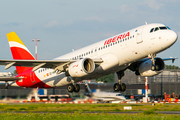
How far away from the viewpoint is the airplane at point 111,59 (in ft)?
90.6

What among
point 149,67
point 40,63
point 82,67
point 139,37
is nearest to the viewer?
point 139,37

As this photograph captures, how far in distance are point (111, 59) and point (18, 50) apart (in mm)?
17929

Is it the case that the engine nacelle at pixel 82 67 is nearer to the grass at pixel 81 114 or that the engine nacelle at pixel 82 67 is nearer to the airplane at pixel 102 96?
the grass at pixel 81 114

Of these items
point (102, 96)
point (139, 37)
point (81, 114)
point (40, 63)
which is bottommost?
point (102, 96)

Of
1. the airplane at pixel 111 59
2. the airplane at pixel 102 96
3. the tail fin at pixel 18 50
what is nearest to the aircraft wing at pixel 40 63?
the airplane at pixel 111 59

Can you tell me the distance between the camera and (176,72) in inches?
3718

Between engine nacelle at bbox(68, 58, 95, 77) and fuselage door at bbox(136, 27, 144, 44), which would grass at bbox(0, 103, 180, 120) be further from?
fuselage door at bbox(136, 27, 144, 44)

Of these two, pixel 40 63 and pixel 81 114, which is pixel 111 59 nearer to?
pixel 81 114

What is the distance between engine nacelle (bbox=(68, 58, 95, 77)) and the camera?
30312mm

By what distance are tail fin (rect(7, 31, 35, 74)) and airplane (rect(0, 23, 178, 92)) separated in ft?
12.6

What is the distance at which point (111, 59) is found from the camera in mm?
29922

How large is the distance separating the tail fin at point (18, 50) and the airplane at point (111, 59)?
383 centimetres

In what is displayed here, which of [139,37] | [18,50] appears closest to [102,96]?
[18,50]

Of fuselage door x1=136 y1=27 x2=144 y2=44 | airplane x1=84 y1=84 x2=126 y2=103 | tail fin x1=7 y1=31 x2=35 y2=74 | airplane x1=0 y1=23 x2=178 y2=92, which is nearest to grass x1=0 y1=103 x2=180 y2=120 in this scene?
airplane x1=0 y1=23 x2=178 y2=92
